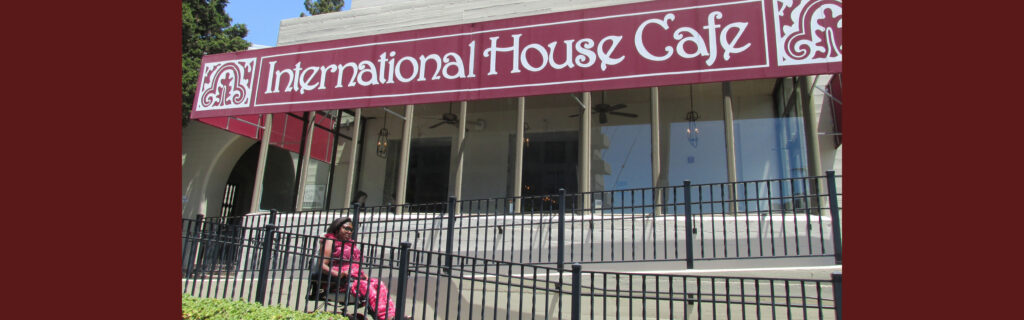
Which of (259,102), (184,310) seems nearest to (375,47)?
(259,102)

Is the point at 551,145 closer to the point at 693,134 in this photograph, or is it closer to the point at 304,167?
the point at 693,134

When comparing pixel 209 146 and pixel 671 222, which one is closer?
pixel 671 222

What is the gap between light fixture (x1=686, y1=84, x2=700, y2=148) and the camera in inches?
423

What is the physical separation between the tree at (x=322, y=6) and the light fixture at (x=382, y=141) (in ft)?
58.6

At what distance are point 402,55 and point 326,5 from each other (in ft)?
74.0

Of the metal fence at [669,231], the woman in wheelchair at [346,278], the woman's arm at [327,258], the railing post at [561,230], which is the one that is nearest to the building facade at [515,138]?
the metal fence at [669,231]

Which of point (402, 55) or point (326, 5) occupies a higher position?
point (326, 5)

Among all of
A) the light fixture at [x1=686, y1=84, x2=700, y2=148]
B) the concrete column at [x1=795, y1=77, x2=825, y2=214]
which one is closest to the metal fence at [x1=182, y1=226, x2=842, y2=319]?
the concrete column at [x1=795, y1=77, x2=825, y2=214]

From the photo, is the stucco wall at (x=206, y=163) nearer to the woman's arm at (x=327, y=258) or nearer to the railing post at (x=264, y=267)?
the railing post at (x=264, y=267)

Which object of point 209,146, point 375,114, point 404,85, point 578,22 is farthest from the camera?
point 209,146

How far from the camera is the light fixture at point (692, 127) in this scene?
35.3 ft

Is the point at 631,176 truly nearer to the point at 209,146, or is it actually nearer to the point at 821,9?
the point at 821,9

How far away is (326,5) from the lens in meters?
29.5

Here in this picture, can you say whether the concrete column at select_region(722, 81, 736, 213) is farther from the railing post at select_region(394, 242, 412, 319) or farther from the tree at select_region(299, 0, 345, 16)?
the tree at select_region(299, 0, 345, 16)
